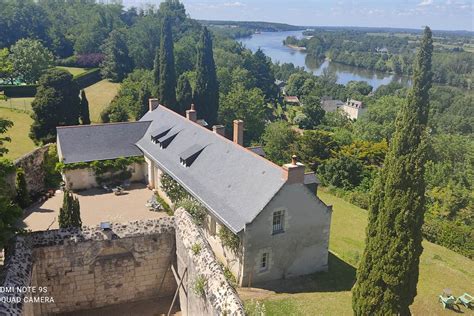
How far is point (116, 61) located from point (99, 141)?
44.5 metres

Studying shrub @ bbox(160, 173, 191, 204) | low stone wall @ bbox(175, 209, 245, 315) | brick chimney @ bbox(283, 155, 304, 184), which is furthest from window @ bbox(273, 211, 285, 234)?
low stone wall @ bbox(175, 209, 245, 315)

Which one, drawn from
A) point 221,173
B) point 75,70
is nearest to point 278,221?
point 221,173

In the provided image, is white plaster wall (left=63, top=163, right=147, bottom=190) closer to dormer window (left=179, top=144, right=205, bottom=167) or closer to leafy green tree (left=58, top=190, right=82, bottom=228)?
→ dormer window (left=179, top=144, right=205, bottom=167)

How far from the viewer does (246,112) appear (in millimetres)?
55406

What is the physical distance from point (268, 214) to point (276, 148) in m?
26.3

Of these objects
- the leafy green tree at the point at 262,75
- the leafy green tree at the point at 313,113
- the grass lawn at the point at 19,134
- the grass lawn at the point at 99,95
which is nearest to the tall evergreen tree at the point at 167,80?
the grass lawn at the point at 99,95

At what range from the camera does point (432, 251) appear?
3080 centimetres

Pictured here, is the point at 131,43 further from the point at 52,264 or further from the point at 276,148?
the point at 52,264

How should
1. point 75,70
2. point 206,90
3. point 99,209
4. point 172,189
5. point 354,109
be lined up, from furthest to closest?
point 354,109
point 75,70
point 206,90
point 99,209
point 172,189

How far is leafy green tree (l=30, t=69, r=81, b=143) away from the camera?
42406mm

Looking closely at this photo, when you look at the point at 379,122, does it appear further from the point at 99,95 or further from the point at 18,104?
the point at 18,104

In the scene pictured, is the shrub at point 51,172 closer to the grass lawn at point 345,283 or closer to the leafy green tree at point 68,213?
the leafy green tree at point 68,213

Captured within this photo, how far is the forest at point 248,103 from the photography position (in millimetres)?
41250

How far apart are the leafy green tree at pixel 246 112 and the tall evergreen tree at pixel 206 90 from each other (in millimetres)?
1927
